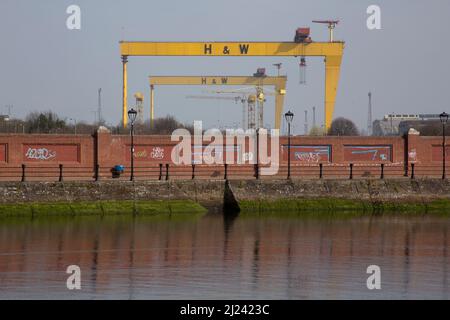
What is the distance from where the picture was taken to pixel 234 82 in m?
83.9

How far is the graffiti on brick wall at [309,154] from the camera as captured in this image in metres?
37.3

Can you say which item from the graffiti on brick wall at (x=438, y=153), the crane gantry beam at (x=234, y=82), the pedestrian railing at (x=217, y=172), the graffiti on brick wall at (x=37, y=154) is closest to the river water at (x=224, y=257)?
the pedestrian railing at (x=217, y=172)

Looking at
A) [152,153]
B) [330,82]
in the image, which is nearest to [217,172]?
[152,153]

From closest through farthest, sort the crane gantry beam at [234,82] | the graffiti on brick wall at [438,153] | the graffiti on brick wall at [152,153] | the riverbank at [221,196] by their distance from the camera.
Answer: the riverbank at [221,196]
the graffiti on brick wall at [152,153]
the graffiti on brick wall at [438,153]
the crane gantry beam at [234,82]

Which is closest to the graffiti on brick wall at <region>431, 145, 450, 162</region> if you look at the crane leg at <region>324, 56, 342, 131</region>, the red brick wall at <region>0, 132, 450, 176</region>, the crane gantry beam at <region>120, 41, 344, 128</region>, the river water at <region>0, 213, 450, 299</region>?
the red brick wall at <region>0, 132, 450, 176</region>

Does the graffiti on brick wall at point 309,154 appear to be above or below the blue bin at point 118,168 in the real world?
above

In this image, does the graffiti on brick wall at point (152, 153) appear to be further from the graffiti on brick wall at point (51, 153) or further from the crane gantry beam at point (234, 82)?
the crane gantry beam at point (234, 82)

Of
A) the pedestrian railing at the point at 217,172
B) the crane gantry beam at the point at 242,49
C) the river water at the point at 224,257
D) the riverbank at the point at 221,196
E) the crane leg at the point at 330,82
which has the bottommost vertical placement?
the river water at the point at 224,257

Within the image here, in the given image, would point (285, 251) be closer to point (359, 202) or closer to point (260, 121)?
point (359, 202)

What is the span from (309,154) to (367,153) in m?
2.59

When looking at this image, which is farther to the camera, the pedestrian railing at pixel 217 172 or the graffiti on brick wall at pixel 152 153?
the graffiti on brick wall at pixel 152 153

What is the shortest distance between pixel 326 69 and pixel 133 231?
111 feet

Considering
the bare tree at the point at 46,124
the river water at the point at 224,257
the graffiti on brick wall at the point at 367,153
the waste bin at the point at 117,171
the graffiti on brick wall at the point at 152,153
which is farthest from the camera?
the bare tree at the point at 46,124

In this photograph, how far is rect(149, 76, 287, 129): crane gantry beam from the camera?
81562 millimetres
